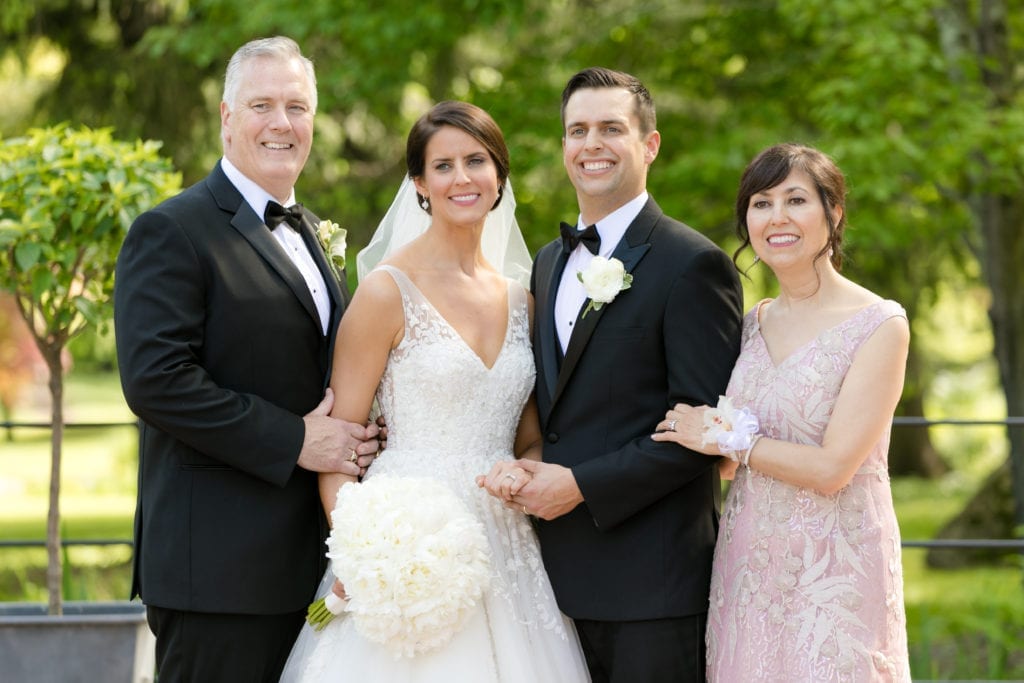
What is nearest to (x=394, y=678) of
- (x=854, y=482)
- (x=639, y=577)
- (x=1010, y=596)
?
(x=639, y=577)

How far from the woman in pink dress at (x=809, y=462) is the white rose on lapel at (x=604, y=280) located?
1.23 feet

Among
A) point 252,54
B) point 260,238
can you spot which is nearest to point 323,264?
point 260,238

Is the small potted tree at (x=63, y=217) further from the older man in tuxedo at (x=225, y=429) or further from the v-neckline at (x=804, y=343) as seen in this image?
the v-neckline at (x=804, y=343)

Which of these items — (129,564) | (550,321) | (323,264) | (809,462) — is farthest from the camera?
(129,564)

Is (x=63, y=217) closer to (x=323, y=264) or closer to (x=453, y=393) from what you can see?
(x=323, y=264)

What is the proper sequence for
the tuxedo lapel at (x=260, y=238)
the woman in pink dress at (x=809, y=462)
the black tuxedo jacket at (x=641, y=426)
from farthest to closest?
the tuxedo lapel at (x=260, y=238)
the black tuxedo jacket at (x=641, y=426)
the woman in pink dress at (x=809, y=462)

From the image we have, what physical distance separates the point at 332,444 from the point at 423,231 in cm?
91

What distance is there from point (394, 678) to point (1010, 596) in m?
5.58

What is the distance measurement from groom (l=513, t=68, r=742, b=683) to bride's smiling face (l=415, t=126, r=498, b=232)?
0.35 metres

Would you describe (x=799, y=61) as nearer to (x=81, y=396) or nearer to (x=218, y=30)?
(x=218, y=30)

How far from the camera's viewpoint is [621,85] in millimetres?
3619

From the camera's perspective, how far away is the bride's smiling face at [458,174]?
3.56 m

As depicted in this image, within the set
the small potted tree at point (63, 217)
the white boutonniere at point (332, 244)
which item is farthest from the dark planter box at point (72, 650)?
the white boutonniere at point (332, 244)

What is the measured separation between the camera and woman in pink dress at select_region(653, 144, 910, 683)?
3145 mm
